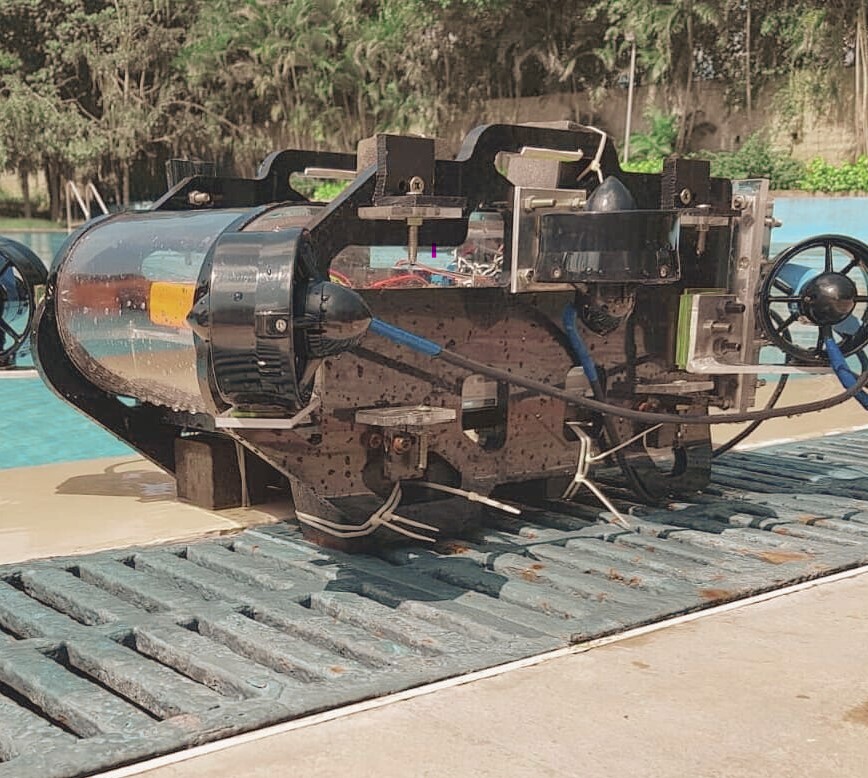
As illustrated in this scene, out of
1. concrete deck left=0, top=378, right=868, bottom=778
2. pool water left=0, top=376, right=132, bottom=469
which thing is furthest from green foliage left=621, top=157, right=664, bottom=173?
concrete deck left=0, top=378, right=868, bottom=778

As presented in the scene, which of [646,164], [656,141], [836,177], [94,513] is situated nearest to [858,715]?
[94,513]

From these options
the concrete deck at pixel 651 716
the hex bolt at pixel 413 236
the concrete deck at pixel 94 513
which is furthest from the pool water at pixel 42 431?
the concrete deck at pixel 651 716

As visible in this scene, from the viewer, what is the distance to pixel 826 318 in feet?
14.6

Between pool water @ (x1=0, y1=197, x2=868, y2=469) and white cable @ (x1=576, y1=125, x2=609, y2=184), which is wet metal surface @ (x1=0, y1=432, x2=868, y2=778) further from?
pool water @ (x1=0, y1=197, x2=868, y2=469)

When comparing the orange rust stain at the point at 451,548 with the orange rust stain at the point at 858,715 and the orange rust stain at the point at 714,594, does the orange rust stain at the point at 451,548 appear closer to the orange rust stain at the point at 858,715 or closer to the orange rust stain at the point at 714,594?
the orange rust stain at the point at 714,594

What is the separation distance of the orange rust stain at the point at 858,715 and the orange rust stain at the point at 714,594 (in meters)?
0.80

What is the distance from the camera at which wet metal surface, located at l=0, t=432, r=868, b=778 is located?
2621 millimetres

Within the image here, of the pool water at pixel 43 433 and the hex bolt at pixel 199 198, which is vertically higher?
the hex bolt at pixel 199 198

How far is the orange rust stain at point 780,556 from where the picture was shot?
13.1 ft

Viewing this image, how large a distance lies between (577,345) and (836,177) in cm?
2152

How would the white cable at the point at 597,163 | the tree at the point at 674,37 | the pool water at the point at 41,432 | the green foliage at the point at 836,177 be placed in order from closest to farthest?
1. the white cable at the point at 597,163
2. the pool water at the point at 41,432
3. the green foliage at the point at 836,177
4. the tree at the point at 674,37

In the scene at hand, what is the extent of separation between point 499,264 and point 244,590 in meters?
1.55

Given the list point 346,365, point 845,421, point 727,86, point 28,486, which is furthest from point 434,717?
point 727,86

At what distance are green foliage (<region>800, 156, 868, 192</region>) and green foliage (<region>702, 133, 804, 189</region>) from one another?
0.31 metres
